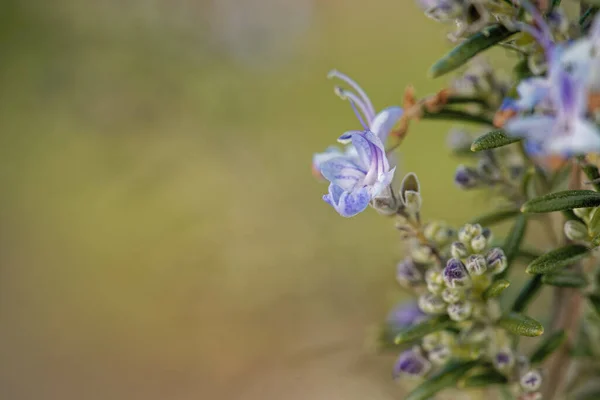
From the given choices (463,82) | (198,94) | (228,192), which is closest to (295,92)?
(228,192)

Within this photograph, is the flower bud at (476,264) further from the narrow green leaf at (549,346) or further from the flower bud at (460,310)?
the narrow green leaf at (549,346)

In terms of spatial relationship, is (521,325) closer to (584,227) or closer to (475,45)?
(584,227)

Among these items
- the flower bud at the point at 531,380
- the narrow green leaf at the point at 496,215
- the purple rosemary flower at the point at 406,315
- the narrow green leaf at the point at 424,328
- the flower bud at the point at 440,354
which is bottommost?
the flower bud at the point at 531,380

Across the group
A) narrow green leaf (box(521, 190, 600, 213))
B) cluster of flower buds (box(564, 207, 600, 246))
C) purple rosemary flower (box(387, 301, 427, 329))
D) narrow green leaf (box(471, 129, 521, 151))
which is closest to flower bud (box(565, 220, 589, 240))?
cluster of flower buds (box(564, 207, 600, 246))

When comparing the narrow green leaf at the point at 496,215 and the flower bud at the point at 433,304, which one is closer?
the flower bud at the point at 433,304

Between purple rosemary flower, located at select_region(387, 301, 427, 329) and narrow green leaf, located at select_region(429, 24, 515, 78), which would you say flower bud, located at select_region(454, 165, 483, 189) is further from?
purple rosemary flower, located at select_region(387, 301, 427, 329)

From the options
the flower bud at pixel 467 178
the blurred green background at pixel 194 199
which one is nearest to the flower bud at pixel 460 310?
the flower bud at pixel 467 178
